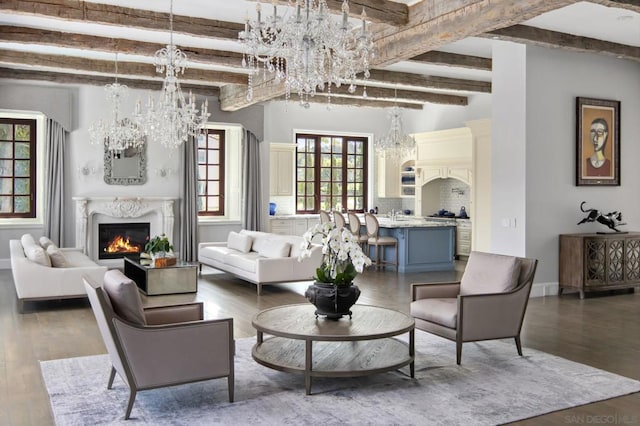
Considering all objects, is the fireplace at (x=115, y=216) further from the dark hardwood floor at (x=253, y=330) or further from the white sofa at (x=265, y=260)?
the white sofa at (x=265, y=260)

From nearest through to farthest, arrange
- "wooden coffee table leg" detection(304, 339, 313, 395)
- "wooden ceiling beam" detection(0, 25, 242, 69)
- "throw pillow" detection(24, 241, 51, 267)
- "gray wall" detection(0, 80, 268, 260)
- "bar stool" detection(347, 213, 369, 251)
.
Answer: "wooden coffee table leg" detection(304, 339, 313, 395) < "throw pillow" detection(24, 241, 51, 267) < "wooden ceiling beam" detection(0, 25, 242, 69) < "gray wall" detection(0, 80, 268, 260) < "bar stool" detection(347, 213, 369, 251)

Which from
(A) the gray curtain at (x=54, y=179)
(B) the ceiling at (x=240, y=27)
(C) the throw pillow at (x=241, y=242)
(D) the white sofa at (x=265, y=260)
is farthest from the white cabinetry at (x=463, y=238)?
(A) the gray curtain at (x=54, y=179)

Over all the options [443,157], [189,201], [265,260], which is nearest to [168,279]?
[265,260]

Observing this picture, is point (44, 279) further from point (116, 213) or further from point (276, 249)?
point (116, 213)

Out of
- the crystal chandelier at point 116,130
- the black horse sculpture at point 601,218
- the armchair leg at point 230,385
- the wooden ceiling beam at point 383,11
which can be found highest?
the wooden ceiling beam at point 383,11

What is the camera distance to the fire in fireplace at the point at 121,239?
1070 cm

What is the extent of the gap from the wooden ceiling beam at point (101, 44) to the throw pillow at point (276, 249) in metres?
2.38

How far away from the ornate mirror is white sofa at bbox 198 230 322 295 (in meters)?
2.22

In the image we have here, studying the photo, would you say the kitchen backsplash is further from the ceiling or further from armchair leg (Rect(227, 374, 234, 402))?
armchair leg (Rect(227, 374, 234, 402))

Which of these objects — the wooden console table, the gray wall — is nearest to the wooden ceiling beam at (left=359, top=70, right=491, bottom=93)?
the wooden console table

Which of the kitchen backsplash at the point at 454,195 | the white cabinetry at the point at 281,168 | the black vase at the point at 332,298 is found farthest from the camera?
the kitchen backsplash at the point at 454,195

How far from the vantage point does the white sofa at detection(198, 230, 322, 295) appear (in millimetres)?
8078

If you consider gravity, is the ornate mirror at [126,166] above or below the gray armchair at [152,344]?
above

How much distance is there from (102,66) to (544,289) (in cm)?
665
